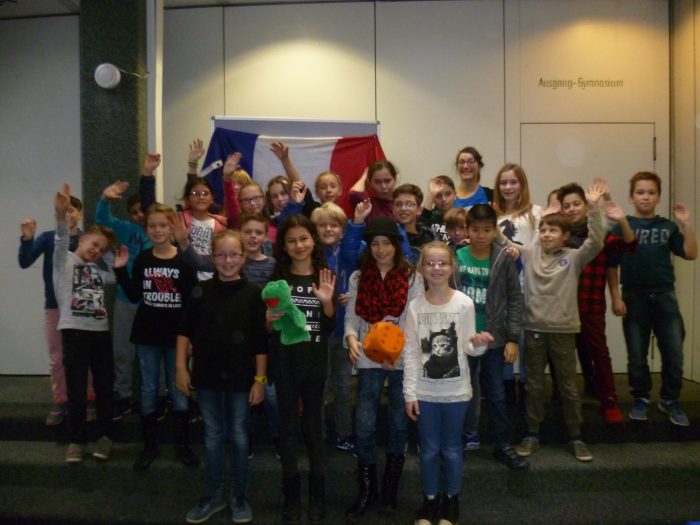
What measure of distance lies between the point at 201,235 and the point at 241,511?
Result: 1649 mm

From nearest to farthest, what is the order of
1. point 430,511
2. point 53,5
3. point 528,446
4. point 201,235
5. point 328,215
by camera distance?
point 430,511
point 328,215
point 528,446
point 201,235
point 53,5

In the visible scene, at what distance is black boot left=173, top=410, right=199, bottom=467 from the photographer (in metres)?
3.21

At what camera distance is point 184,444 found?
3.26 metres

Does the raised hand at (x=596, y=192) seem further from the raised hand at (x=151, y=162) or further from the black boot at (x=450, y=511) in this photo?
the raised hand at (x=151, y=162)

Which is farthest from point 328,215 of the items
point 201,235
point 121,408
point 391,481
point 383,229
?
point 121,408

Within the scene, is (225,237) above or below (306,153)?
below

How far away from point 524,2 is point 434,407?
405 cm

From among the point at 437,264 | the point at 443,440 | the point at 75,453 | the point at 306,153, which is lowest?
the point at 75,453

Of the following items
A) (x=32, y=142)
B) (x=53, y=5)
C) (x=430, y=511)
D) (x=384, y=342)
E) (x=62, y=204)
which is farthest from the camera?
(x=32, y=142)

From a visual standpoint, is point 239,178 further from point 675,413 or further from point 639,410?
point 675,413

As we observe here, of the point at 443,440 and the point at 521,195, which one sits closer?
the point at 443,440

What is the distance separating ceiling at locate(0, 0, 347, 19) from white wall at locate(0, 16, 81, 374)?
0.07 metres

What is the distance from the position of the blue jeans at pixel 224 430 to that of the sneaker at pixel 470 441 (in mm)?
1290

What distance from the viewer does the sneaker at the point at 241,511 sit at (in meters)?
2.83
